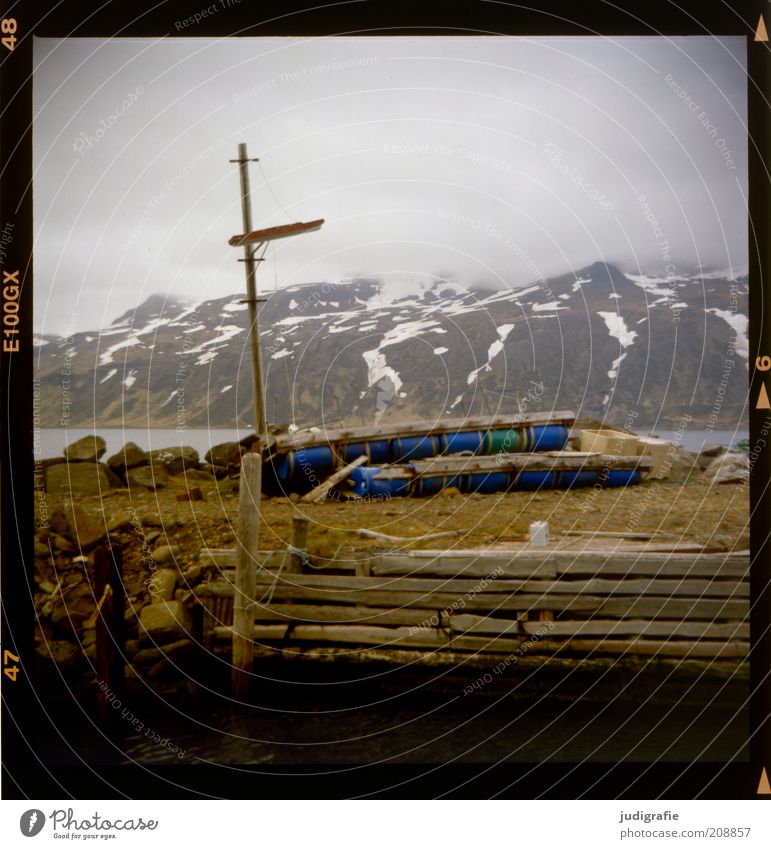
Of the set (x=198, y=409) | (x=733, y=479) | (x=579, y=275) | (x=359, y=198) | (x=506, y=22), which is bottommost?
(x=733, y=479)

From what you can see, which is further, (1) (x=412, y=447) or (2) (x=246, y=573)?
(1) (x=412, y=447)

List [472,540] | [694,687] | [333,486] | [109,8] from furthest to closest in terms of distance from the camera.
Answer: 1. [333,486]
2. [472,540]
3. [694,687]
4. [109,8]

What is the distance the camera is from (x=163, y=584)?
521 cm

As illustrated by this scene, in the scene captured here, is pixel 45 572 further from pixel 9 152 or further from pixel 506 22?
pixel 506 22

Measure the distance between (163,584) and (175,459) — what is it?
0.97 metres

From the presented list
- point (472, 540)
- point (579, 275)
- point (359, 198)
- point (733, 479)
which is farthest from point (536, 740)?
point (359, 198)

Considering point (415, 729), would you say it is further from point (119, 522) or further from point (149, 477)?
point (149, 477)

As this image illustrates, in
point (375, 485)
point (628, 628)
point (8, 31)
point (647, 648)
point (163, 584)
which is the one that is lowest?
point (647, 648)

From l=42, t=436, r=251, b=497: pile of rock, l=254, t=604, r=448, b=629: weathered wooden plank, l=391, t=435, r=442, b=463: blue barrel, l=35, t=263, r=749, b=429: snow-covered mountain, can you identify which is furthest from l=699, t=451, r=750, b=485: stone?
l=42, t=436, r=251, b=497: pile of rock

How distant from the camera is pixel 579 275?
16.3 feet

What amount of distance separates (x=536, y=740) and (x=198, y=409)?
3312 millimetres

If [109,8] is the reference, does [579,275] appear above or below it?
below

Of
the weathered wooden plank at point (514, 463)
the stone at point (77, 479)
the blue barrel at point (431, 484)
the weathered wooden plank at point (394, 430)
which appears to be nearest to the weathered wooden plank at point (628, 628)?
the weathered wooden plank at point (514, 463)

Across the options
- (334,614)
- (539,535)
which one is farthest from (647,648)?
(334,614)
